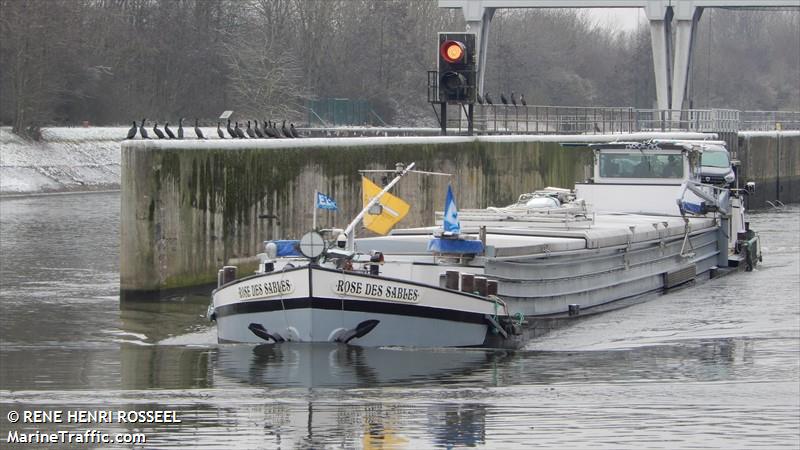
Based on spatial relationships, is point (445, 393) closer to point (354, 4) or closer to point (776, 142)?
point (776, 142)

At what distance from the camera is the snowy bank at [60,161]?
60875 mm

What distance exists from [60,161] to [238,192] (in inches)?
1377

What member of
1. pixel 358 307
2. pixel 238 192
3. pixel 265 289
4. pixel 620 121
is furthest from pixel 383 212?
pixel 620 121

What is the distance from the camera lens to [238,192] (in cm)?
3147

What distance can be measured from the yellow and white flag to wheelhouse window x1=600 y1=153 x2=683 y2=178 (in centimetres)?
1058

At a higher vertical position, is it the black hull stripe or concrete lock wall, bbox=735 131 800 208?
concrete lock wall, bbox=735 131 800 208

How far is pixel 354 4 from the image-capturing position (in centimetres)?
10194

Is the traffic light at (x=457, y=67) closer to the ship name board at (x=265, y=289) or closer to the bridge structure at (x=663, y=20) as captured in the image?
the ship name board at (x=265, y=289)

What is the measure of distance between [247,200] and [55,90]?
41726 mm

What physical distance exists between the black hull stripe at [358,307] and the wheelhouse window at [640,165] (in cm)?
1215

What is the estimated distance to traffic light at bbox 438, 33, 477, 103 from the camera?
35.6 meters

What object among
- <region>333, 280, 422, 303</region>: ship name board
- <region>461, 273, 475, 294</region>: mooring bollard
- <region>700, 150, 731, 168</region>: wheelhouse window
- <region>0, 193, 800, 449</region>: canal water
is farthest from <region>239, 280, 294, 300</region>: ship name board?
<region>700, 150, 731, 168</region>: wheelhouse window

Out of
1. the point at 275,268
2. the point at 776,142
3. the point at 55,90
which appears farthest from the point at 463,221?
the point at 776,142

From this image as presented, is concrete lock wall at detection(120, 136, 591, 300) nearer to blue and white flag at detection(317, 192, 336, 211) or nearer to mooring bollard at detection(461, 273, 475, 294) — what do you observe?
blue and white flag at detection(317, 192, 336, 211)
